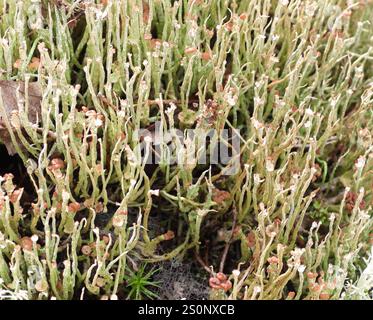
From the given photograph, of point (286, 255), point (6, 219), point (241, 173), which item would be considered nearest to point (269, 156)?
point (241, 173)

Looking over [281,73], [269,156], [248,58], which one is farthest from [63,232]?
[281,73]

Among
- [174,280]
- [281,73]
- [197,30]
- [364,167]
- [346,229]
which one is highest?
[197,30]

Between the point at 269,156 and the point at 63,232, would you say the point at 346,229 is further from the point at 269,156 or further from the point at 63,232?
the point at 63,232

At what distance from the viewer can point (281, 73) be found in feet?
5.76

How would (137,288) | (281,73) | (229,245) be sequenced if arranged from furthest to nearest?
(281,73) < (229,245) < (137,288)

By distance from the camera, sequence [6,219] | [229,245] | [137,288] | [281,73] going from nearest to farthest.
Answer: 1. [6,219]
2. [137,288]
3. [229,245]
4. [281,73]

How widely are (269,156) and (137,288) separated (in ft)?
1.52

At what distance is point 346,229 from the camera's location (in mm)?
1535

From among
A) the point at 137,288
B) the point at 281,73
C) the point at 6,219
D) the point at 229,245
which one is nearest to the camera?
the point at 6,219

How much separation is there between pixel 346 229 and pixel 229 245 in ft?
1.01

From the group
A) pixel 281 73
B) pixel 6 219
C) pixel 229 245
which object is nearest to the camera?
pixel 6 219

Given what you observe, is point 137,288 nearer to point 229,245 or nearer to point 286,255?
point 229,245

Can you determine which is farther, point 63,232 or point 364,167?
point 364,167
